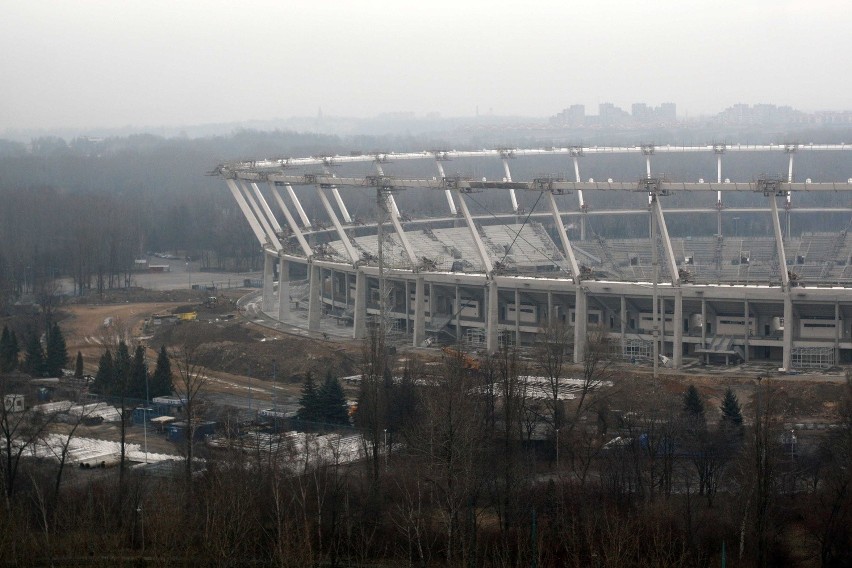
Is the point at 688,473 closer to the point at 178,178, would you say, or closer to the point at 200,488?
the point at 200,488

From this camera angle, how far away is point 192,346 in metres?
28.2

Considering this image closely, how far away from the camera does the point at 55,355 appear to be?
82.8 ft

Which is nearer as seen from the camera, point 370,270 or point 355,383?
point 355,383

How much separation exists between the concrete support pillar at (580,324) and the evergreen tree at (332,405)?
21.2 ft

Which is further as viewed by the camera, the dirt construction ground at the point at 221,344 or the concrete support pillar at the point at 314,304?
the concrete support pillar at the point at 314,304

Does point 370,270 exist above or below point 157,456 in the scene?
above

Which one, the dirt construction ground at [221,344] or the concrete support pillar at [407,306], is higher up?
the concrete support pillar at [407,306]

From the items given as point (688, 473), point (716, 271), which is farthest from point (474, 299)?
point (688, 473)

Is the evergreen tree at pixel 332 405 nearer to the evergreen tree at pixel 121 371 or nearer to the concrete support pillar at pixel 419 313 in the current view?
the evergreen tree at pixel 121 371

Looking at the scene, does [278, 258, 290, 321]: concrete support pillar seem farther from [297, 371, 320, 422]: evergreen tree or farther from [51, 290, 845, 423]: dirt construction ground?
[297, 371, 320, 422]: evergreen tree

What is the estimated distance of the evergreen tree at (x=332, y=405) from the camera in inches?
791

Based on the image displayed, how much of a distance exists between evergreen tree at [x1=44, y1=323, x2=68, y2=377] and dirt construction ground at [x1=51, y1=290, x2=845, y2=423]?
866 millimetres

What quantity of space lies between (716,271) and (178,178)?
5592 cm

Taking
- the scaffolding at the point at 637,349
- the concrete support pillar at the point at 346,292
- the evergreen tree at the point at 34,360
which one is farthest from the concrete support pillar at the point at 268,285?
the scaffolding at the point at 637,349
